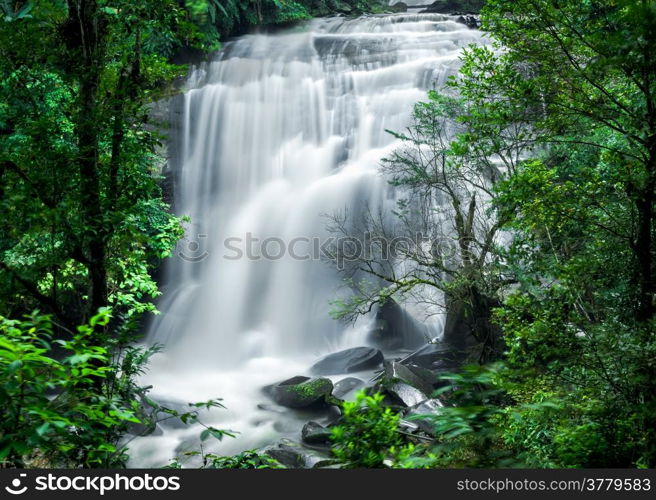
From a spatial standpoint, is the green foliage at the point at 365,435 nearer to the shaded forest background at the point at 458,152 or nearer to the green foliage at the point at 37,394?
the shaded forest background at the point at 458,152

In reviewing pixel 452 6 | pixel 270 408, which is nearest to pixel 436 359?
pixel 270 408

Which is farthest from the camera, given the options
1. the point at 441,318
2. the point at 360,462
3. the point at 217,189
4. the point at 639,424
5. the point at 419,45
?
the point at 419,45

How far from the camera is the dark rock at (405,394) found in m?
10.3

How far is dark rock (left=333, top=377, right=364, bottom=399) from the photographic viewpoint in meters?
11.7

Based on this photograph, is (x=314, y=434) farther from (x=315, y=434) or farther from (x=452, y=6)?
(x=452, y=6)

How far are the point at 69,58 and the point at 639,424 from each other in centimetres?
499

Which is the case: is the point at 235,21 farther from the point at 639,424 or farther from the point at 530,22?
the point at 639,424

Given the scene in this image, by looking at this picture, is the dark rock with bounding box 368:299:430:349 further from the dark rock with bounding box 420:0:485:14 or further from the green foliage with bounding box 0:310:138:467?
the dark rock with bounding box 420:0:485:14

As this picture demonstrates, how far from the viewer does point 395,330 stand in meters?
14.8

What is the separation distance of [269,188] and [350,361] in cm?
791

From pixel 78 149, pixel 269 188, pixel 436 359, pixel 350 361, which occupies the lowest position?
pixel 350 361

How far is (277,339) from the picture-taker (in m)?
15.4

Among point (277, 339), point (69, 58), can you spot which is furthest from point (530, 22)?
point (277, 339)

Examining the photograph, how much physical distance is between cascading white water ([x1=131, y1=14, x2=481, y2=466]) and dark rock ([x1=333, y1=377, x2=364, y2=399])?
1473 millimetres
